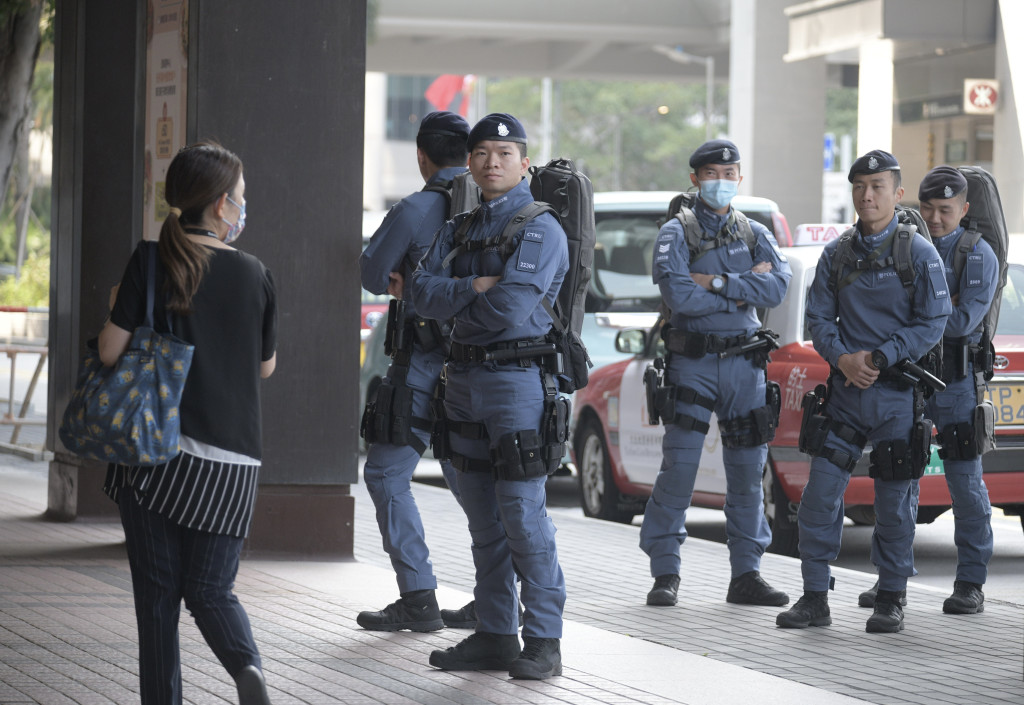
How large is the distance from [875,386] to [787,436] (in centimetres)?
196

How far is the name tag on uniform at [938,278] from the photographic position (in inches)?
279

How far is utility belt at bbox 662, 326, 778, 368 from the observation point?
7.82 meters

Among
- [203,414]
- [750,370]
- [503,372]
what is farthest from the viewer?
[750,370]

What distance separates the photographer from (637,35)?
37.8m

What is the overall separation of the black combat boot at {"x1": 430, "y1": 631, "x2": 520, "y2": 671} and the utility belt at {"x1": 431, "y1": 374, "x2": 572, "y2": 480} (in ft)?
2.05

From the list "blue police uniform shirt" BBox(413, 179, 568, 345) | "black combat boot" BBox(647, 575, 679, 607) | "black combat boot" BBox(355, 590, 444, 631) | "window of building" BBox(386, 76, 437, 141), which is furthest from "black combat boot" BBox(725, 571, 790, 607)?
"window of building" BBox(386, 76, 437, 141)

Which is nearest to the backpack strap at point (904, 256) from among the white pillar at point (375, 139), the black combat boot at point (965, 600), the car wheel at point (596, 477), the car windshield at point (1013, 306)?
the black combat boot at point (965, 600)

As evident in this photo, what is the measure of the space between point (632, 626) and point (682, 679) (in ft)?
4.05

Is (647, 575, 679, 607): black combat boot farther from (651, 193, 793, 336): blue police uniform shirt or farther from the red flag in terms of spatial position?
the red flag

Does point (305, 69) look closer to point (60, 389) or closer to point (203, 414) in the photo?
point (60, 389)

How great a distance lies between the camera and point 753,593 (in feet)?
25.6

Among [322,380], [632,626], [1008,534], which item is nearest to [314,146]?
[322,380]

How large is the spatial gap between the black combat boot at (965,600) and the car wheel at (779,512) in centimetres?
150

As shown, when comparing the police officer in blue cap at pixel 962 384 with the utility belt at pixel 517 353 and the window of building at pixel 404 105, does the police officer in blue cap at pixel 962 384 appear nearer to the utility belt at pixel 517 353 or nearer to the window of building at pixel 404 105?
the utility belt at pixel 517 353
